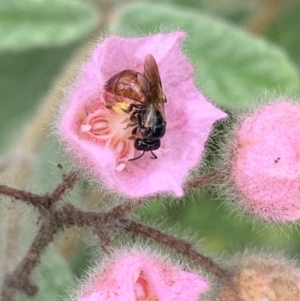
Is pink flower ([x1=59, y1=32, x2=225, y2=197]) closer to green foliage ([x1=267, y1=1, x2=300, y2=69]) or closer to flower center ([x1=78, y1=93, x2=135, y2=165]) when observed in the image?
flower center ([x1=78, y1=93, x2=135, y2=165])

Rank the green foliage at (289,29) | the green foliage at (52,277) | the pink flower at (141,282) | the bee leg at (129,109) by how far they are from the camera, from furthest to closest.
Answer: the green foliage at (289,29) → the green foliage at (52,277) → the bee leg at (129,109) → the pink flower at (141,282)

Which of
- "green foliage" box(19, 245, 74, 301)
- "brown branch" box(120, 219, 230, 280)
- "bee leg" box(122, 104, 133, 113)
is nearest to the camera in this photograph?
"bee leg" box(122, 104, 133, 113)

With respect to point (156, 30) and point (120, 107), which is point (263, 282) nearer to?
point (120, 107)

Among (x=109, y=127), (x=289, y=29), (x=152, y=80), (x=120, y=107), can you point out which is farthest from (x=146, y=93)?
(x=289, y=29)

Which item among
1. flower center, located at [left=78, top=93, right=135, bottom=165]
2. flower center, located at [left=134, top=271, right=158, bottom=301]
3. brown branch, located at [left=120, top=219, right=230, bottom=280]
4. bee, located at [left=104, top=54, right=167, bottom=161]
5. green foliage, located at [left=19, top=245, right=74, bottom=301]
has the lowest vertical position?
green foliage, located at [left=19, top=245, right=74, bottom=301]

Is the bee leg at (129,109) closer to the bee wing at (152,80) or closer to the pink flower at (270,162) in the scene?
the bee wing at (152,80)

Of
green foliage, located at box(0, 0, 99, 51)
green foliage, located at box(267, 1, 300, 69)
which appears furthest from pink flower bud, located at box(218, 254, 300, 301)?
green foliage, located at box(267, 1, 300, 69)

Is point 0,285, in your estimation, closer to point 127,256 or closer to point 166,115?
point 127,256

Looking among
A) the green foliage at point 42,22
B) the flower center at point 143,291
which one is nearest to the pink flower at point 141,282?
the flower center at point 143,291
